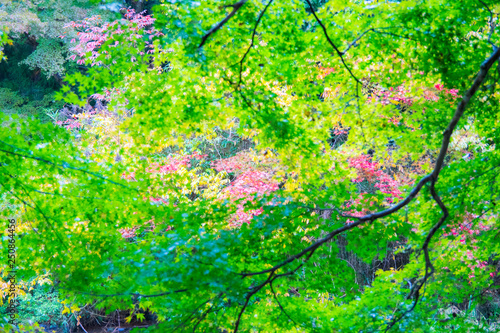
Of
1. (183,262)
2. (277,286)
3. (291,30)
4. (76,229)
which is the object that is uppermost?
(291,30)

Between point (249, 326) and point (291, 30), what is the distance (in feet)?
7.44

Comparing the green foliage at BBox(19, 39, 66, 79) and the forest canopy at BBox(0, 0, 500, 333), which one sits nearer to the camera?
the forest canopy at BBox(0, 0, 500, 333)

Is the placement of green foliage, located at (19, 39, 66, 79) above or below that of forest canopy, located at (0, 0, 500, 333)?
above

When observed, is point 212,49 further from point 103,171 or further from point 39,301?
point 39,301

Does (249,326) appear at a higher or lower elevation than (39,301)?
lower

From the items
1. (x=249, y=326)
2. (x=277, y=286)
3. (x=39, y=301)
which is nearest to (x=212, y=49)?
(x=277, y=286)

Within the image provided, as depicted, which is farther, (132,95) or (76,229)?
(76,229)

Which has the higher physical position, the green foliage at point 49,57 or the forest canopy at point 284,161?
the green foliage at point 49,57

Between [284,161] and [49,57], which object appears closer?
[284,161]

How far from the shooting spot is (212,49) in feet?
9.01

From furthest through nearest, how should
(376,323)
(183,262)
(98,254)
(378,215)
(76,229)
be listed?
(76,229), (98,254), (376,323), (378,215), (183,262)

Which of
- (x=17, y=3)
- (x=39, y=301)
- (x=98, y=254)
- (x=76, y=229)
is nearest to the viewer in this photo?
(x=98, y=254)

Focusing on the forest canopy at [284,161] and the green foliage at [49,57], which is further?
the green foliage at [49,57]

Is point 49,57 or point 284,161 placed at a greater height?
point 49,57
